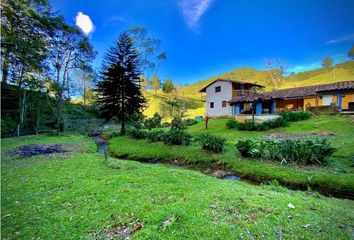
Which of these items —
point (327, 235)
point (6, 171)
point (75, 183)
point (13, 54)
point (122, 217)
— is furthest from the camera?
point (6, 171)

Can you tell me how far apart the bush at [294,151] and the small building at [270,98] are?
1176 centimetres

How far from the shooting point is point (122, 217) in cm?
430

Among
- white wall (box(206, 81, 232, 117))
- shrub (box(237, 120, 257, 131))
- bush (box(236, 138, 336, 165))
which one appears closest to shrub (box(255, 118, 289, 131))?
shrub (box(237, 120, 257, 131))

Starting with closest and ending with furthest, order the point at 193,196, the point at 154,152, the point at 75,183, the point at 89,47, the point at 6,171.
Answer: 1. the point at 193,196
2. the point at 75,183
3. the point at 6,171
4. the point at 154,152
5. the point at 89,47

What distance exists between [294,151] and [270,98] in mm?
15514

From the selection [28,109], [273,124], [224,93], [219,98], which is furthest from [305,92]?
[28,109]

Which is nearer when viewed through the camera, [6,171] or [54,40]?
[6,171]

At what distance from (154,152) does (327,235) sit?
10.9 m

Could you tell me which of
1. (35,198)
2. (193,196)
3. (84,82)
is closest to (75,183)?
(35,198)

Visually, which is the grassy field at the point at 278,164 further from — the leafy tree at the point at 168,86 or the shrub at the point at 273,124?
the leafy tree at the point at 168,86

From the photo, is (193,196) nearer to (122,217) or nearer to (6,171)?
(122,217)

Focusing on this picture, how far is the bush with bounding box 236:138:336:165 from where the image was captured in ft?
30.1

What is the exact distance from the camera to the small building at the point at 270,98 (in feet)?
79.8

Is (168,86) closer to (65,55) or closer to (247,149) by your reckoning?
(65,55)
